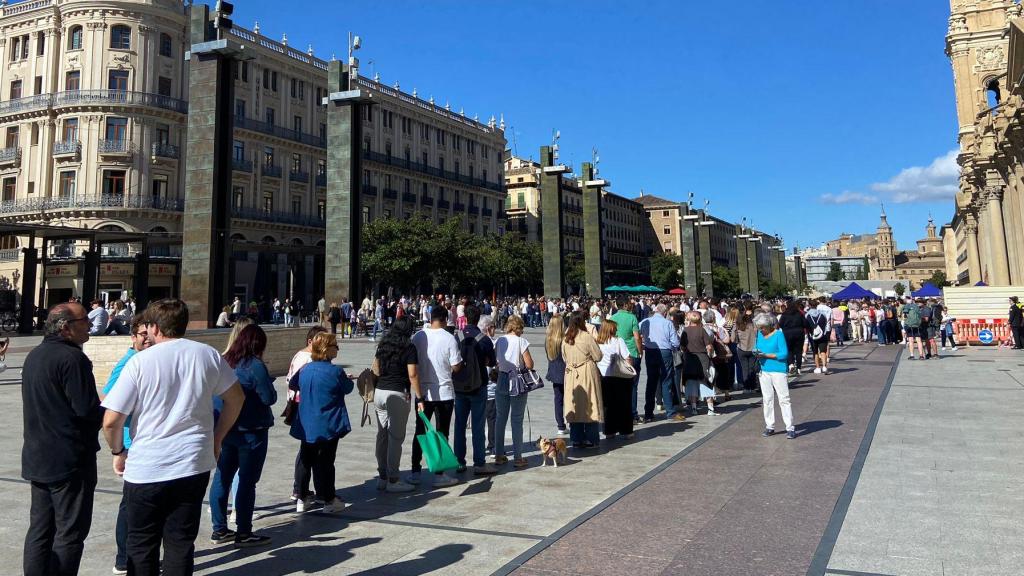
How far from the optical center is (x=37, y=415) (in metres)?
3.45

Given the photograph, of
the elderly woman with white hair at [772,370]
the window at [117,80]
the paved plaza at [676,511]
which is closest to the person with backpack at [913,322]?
the paved plaza at [676,511]

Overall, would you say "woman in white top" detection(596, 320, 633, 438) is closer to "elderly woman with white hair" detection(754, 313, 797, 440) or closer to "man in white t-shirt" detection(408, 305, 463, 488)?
"elderly woman with white hair" detection(754, 313, 797, 440)

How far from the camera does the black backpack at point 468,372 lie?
22.1 ft

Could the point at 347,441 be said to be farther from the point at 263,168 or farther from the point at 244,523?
the point at 263,168

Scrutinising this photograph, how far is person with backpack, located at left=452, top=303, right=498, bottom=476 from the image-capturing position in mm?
6750

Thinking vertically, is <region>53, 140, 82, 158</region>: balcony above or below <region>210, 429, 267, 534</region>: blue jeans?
above

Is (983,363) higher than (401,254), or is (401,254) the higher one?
(401,254)

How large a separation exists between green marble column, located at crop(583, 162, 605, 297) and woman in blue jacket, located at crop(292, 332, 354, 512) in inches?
982

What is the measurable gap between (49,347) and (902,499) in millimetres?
6327

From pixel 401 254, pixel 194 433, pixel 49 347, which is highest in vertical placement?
pixel 401 254

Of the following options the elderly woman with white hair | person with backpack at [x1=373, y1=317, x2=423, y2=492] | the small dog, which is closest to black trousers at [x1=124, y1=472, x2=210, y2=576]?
person with backpack at [x1=373, y1=317, x2=423, y2=492]

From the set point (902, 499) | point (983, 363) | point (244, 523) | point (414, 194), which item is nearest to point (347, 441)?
point (244, 523)

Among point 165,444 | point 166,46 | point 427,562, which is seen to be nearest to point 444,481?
point 427,562

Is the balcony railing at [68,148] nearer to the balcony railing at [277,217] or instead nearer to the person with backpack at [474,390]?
the balcony railing at [277,217]
